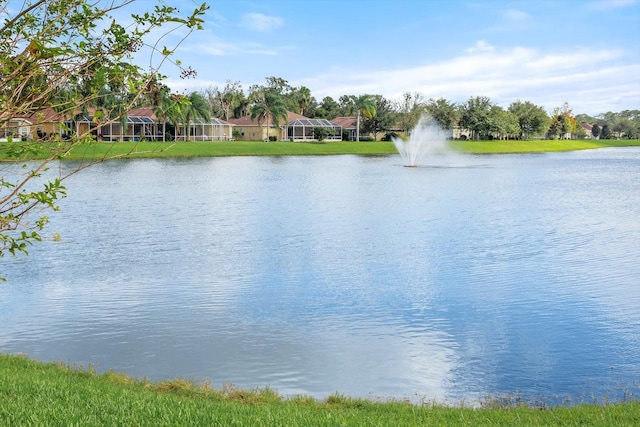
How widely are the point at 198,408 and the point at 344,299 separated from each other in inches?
348

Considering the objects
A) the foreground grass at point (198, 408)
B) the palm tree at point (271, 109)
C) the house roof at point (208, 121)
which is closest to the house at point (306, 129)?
the palm tree at point (271, 109)

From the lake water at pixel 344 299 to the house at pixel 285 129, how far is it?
93225mm

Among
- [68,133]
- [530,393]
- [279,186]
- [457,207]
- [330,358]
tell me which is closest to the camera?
[68,133]

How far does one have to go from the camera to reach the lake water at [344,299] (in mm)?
A: 11609

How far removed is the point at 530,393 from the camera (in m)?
Answer: 10.6

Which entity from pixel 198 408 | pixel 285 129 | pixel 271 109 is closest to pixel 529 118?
pixel 285 129

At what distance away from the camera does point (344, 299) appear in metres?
16.2

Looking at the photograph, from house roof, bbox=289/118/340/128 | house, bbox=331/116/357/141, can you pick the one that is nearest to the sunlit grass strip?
house, bbox=331/116/357/141

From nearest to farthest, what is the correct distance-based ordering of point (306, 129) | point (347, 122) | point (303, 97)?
point (306, 129), point (347, 122), point (303, 97)

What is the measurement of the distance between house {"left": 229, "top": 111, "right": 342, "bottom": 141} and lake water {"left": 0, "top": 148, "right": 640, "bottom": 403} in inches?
3670

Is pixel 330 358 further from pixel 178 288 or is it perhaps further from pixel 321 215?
pixel 321 215

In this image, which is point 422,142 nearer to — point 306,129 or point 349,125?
point 306,129

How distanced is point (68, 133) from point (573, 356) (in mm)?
9109

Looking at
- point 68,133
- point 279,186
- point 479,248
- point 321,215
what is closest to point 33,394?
point 68,133
